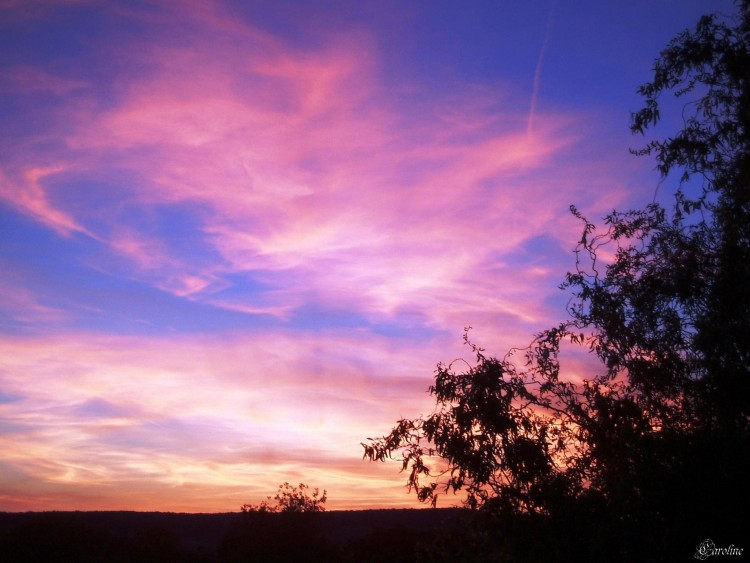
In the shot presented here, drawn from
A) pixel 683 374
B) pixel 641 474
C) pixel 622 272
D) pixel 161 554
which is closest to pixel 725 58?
pixel 622 272

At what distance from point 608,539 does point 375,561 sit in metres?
28.4

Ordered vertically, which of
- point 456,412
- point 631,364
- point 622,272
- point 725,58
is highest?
point 725,58

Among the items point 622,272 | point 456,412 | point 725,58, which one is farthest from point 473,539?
point 725,58

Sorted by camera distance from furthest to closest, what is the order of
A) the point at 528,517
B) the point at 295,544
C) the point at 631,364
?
the point at 295,544 < the point at 631,364 < the point at 528,517

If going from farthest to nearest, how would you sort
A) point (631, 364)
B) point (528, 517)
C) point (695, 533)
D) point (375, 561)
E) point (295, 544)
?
point (295, 544) → point (375, 561) → point (631, 364) → point (528, 517) → point (695, 533)

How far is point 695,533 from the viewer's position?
1017cm

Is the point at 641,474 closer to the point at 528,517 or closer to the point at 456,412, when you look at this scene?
the point at 528,517

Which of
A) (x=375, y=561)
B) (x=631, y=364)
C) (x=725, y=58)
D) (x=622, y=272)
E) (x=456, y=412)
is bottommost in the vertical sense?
(x=375, y=561)

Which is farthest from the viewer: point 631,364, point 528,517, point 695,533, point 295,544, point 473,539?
point 295,544

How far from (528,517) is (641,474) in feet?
6.81

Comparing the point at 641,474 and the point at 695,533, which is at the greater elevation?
the point at 641,474

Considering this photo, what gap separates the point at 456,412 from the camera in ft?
39.8

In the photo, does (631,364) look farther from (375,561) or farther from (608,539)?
(375,561)

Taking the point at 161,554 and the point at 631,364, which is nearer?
the point at 631,364
